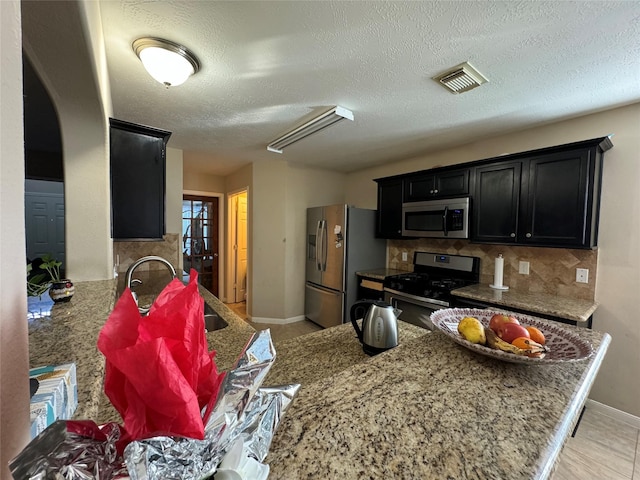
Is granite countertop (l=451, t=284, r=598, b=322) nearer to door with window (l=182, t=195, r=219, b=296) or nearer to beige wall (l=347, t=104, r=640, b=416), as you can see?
beige wall (l=347, t=104, r=640, b=416)

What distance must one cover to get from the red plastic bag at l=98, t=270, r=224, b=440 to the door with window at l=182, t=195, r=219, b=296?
4.93 m

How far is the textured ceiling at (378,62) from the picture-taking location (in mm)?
1290

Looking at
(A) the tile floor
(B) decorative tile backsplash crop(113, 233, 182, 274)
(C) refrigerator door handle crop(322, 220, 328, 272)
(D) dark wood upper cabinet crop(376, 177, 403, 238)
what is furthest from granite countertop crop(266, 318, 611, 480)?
(B) decorative tile backsplash crop(113, 233, 182, 274)

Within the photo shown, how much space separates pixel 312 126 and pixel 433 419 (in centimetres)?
254

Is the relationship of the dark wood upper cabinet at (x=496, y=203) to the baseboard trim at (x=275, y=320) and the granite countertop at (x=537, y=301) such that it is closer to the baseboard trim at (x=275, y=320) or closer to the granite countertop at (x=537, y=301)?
the granite countertop at (x=537, y=301)

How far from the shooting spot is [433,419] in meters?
0.58

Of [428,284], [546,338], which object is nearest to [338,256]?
[428,284]

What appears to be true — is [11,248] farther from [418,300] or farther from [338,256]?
[338,256]

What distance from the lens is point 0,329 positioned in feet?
0.92

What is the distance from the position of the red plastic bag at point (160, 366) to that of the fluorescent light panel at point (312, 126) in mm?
2274

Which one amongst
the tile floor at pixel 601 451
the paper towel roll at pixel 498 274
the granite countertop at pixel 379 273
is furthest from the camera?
the granite countertop at pixel 379 273

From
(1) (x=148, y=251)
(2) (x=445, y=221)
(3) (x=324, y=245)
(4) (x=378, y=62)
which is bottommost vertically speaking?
(1) (x=148, y=251)

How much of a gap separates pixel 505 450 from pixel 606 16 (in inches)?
76.2

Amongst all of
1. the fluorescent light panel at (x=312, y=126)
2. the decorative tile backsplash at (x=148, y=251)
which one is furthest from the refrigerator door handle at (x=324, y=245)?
the decorative tile backsplash at (x=148, y=251)
